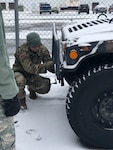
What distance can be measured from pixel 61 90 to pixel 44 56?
0.86 meters

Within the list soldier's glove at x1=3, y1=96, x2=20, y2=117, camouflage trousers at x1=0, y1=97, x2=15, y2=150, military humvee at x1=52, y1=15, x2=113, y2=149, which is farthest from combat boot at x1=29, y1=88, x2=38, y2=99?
soldier's glove at x1=3, y1=96, x2=20, y2=117

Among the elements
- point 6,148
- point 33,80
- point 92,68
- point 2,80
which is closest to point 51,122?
point 33,80

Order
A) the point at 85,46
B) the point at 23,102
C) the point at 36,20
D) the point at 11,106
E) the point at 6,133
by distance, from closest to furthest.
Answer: the point at 11,106, the point at 6,133, the point at 85,46, the point at 23,102, the point at 36,20

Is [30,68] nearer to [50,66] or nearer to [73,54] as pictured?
[50,66]

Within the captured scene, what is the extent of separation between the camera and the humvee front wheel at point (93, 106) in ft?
10.6

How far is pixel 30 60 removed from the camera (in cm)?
438

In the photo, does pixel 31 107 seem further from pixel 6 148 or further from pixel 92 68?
pixel 6 148

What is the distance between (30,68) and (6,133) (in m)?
2.00

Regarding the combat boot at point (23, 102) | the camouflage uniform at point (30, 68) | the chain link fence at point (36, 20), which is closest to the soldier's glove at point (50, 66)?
the camouflage uniform at point (30, 68)

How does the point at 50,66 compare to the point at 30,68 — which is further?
the point at 50,66

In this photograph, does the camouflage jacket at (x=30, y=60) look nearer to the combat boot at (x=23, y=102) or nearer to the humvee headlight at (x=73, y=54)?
the combat boot at (x=23, y=102)

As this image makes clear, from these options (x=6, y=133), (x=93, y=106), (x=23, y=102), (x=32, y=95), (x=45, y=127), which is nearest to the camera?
(x=6, y=133)

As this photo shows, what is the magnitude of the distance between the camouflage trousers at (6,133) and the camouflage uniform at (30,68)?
6.19ft

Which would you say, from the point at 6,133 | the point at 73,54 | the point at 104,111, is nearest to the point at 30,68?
the point at 73,54
